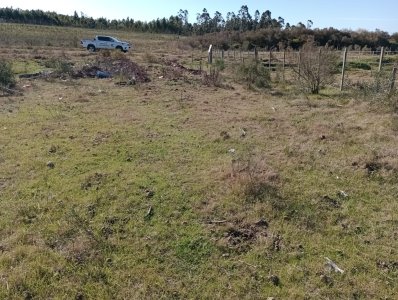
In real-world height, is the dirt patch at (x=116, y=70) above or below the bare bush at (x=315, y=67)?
below

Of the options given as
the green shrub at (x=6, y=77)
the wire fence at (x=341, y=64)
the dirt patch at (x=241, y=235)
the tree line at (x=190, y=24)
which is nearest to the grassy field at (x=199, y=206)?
the dirt patch at (x=241, y=235)

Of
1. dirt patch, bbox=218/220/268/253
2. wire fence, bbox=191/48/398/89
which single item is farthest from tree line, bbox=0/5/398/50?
dirt patch, bbox=218/220/268/253

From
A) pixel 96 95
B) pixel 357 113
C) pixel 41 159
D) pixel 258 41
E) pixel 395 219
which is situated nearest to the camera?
pixel 395 219

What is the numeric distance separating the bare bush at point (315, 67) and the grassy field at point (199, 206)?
341 centimetres

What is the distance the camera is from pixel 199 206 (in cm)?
444

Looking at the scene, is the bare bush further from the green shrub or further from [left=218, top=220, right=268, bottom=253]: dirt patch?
the green shrub

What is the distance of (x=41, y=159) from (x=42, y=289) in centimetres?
327

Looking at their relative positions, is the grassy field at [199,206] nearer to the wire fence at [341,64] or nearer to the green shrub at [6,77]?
the green shrub at [6,77]

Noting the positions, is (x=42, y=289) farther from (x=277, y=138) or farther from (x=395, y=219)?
(x=277, y=138)

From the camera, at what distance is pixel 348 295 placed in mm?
3018

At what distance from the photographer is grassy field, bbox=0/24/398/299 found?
3.21m

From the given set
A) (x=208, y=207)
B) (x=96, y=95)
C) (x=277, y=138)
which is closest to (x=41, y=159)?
(x=208, y=207)

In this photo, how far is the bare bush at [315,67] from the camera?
1169cm

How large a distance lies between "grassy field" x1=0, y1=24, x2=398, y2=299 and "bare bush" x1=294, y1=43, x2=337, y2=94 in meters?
3.41
